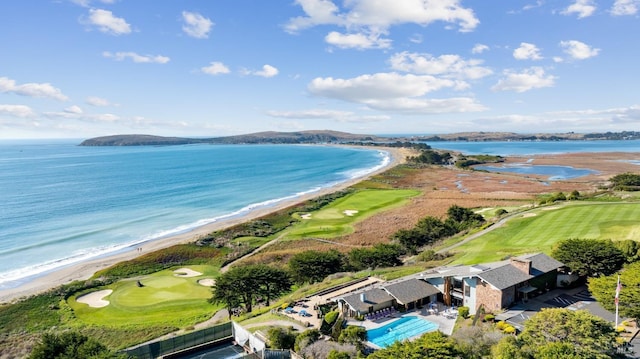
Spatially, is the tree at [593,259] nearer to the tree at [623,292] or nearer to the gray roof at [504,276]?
the tree at [623,292]

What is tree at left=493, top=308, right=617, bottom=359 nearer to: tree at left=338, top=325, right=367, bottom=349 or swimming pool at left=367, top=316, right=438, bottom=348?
swimming pool at left=367, top=316, right=438, bottom=348

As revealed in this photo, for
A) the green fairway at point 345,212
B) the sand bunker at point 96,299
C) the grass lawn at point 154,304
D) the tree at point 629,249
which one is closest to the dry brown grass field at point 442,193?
the green fairway at point 345,212

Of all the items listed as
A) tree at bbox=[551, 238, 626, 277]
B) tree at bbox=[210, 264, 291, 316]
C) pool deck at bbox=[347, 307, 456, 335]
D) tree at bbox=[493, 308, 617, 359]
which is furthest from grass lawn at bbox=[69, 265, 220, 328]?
tree at bbox=[551, 238, 626, 277]

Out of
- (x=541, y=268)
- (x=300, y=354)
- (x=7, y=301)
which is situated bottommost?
(x=7, y=301)

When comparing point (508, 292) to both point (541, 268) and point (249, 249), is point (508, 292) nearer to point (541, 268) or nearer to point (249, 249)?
point (541, 268)

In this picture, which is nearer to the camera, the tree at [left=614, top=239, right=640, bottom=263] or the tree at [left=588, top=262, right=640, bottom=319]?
the tree at [left=588, top=262, right=640, bottom=319]

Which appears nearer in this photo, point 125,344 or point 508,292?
point 508,292

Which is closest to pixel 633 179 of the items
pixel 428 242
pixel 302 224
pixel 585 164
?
pixel 428 242
